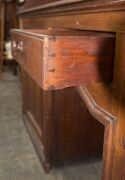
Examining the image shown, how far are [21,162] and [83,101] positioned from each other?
1.84ft

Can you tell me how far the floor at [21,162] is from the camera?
118cm

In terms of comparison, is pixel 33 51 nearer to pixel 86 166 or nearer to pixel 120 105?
pixel 120 105

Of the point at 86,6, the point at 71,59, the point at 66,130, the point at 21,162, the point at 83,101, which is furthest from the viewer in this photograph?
the point at 21,162

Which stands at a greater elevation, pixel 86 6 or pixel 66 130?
pixel 86 6

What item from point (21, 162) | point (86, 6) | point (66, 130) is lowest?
point (21, 162)

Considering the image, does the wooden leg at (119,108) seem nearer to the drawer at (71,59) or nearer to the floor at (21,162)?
the drawer at (71,59)

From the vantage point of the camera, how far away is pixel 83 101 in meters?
0.96

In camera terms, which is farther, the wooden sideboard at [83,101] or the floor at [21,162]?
the floor at [21,162]

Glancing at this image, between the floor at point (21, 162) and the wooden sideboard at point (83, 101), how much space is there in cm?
5

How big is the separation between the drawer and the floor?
29.9 inches

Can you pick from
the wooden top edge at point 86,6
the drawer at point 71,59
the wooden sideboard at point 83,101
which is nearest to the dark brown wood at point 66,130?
the wooden sideboard at point 83,101

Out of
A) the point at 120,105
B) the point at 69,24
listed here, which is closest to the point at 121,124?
the point at 120,105

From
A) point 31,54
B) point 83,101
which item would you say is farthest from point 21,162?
point 31,54

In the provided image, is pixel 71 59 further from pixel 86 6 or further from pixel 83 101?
pixel 83 101
